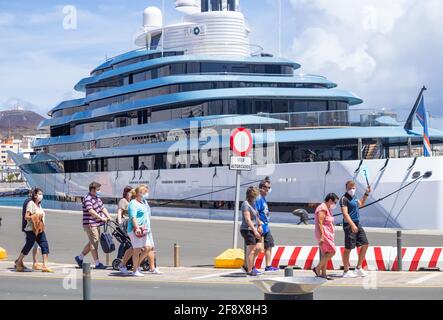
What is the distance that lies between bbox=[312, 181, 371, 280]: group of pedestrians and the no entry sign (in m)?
3.15

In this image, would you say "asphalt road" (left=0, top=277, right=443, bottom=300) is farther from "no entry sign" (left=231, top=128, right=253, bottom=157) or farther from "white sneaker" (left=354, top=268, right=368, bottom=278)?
"no entry sign" (left=231, top=128, right=253, bottom=157)

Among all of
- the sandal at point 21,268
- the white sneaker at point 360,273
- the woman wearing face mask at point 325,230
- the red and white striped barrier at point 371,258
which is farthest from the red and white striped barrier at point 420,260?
the sandal at point 21,268

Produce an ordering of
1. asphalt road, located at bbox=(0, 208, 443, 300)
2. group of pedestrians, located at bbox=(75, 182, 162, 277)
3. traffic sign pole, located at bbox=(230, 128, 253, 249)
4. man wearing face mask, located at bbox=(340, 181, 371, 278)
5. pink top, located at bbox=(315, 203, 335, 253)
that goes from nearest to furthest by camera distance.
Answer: asphalt road, located at bbox=(0, 208, 443, 300) < pink top, located at bbox=(315, 203, 335, 253) < man wearing face mask, located at bbox=(340, 181, 371, 278) < group of pedestrians, located at bbox=(75, 182, 162, 277) < traffic sign pole, located at bbox=(230, 128, 253, 249)

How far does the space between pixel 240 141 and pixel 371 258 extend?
11.8ft

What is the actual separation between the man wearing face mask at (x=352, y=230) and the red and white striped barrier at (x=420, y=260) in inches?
53.6

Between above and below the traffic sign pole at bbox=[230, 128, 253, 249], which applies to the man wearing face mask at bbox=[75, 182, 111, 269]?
below

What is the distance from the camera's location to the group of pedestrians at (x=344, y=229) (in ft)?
39.5

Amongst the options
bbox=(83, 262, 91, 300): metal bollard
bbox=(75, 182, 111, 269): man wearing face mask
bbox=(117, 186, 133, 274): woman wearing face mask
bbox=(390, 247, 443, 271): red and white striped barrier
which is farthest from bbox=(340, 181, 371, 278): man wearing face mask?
bbox=(83, 262, 91, 300): metal bollard

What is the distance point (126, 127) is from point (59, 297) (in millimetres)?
→ 31149

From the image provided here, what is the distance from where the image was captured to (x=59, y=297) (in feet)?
34.8

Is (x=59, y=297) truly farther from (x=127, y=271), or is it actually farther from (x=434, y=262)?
(x=434, y=262)

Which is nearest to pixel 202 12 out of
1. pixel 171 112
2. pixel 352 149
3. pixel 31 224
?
pixel 171 112

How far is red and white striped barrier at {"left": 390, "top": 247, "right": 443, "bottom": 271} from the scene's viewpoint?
13.7 metres

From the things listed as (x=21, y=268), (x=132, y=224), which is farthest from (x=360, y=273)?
(x=21, y=268)
